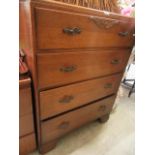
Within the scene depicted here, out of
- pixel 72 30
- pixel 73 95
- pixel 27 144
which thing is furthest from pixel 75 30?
pixel 27 144

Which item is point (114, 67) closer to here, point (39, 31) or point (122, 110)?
point (39, 31)

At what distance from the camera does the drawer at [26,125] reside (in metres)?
0.92

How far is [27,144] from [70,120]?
1.16ft

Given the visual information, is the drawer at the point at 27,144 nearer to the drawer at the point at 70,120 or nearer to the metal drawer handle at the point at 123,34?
the drawer at the point at 70,120

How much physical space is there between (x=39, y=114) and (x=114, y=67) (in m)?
0.71

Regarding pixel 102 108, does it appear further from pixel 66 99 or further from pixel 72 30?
pixel 72 30

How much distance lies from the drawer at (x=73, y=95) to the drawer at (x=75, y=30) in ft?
0.95

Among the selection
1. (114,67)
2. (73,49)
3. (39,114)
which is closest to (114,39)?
(114,67)

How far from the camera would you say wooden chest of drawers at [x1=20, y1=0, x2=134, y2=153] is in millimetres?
715

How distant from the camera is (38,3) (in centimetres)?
64

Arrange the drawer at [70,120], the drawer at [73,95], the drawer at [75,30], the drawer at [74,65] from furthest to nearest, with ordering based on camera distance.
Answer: the drawer at [70,120] < the drawer at [73,95] < the drawer at [74,65] < the drawer at [75,30]

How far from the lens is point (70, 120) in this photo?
1152 mm

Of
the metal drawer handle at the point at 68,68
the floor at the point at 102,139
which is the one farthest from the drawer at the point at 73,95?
the floor at the point at 102,139

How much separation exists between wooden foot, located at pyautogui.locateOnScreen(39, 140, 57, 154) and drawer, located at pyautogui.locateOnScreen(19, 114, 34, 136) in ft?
0.65
